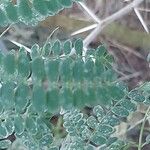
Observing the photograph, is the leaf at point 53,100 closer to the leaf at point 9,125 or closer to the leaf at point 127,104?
the leaf at point 9,125

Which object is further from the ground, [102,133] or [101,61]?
[101,61]

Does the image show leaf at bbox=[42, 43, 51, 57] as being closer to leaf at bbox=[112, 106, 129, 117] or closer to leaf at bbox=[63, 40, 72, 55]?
leaf at bbox=[63, 40, 72, 55]

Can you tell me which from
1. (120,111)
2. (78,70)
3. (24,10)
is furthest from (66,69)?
(120,111)

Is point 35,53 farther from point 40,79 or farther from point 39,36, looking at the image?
point 39,36

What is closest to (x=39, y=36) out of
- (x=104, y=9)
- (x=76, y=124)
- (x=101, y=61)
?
(x=104, y=9)

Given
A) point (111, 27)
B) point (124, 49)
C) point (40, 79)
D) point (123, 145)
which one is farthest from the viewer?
point (124, 49)

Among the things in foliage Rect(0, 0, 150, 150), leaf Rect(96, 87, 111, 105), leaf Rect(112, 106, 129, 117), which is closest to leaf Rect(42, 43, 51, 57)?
foliage Rect(0, 0, 150, 150)

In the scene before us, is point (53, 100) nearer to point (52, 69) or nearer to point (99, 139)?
point (52, 69)

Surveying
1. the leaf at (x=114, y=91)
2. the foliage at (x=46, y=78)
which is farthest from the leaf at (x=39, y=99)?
the leaf at (x=114, y=91)
